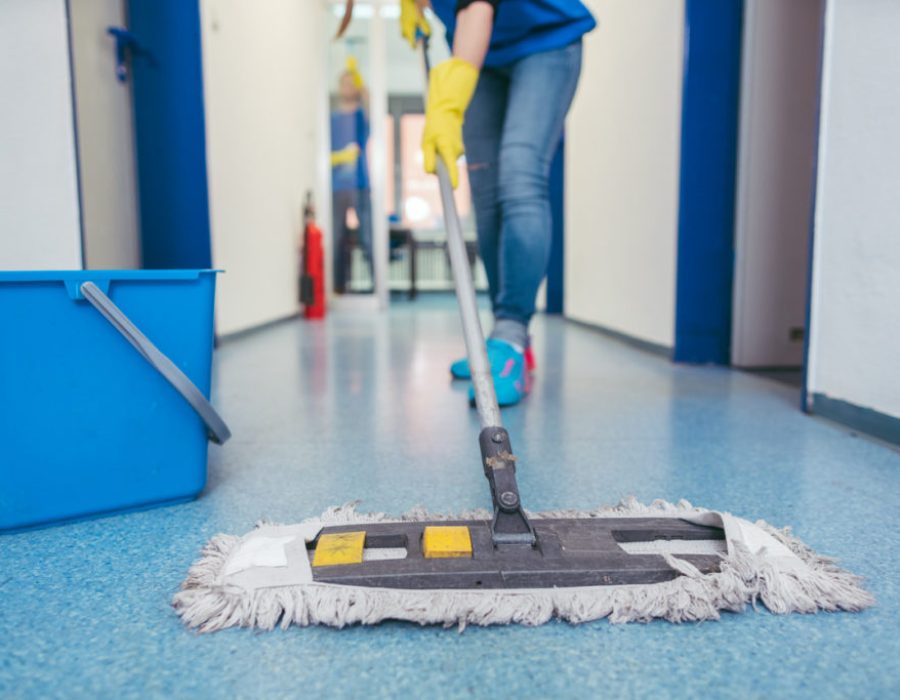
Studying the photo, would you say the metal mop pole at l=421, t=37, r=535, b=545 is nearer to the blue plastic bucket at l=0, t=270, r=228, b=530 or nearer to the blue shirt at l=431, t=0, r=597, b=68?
the blue plastic bucket at l=0, t=270, r=228, b=530

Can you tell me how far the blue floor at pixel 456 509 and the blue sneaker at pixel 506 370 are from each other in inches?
1.7

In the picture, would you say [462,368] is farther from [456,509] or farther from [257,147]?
[257,147]

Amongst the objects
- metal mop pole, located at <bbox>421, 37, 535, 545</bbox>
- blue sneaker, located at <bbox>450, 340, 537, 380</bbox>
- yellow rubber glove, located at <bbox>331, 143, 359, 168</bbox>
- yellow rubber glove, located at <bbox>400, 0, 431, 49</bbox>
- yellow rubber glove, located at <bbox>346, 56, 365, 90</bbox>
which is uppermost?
yellow rubber glove, located at <bbox>346, 56, 365, 90</bbox>

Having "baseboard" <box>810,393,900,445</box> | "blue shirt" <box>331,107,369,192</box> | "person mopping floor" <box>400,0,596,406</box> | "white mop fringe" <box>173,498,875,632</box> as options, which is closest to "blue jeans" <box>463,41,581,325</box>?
"person mopping floor" <box>400,0,596,406</box>

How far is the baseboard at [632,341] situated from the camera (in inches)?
83.0

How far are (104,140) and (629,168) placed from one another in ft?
5.55

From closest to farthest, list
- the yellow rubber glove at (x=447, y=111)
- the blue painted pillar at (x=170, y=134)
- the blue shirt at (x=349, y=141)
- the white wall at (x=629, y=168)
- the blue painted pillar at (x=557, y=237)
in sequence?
1. the yellow rubber glove at (x=447, y=111)
2. the white wall at (x=629, y=168)
3. the blue painted pillar at (x=170, y=134)
4. the blue painted pillar at (x=557, y=237)
5. the blue shirt at (x=349, y=141)

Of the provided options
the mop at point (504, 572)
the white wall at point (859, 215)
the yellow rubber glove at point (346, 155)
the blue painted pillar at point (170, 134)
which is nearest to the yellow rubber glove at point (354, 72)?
the yellow rubber glove at point (346, 155)

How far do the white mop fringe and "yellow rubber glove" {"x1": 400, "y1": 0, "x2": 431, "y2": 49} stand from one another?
3.38 feet

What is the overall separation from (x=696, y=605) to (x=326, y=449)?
2.14 feet

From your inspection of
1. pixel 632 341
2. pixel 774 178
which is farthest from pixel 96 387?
pixel 632 341

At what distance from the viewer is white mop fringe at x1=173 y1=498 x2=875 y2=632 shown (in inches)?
19.9

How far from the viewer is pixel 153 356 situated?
70cm

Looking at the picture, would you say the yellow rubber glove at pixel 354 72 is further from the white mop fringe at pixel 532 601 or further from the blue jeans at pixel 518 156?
the white mop fringe at pixel 532 601
